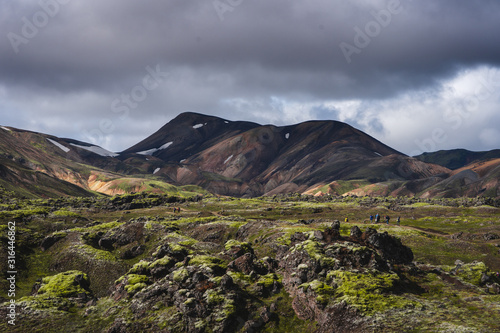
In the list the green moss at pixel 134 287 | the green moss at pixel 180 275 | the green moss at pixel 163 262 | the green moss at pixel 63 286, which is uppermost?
the green moss at pixel 163 262

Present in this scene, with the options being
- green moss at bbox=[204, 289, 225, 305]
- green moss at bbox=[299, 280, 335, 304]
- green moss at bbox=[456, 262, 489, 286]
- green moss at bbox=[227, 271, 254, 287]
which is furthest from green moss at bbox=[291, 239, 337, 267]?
green moss at bbox=[456, 262, 489, 286]

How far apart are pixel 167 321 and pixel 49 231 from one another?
246ft

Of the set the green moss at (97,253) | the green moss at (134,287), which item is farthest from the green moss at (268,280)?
the green moss at (97,253)

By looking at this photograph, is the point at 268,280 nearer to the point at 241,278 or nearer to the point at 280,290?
the point at 280,290

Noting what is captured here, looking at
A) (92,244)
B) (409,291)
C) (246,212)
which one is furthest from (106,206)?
(409,291)

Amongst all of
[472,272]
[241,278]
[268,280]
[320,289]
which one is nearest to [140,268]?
[241,278]

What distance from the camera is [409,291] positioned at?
45562 mm

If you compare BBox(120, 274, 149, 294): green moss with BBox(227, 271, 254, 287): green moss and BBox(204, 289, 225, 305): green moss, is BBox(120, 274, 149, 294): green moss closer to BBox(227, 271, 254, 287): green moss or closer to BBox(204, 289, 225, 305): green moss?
BBox(204, 289, 225, 305): green moss

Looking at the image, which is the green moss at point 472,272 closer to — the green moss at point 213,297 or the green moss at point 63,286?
the green moss at point 213,297

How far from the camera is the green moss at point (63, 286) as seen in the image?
190ft

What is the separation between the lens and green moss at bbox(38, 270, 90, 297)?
58.0 metres

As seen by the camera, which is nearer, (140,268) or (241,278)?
(241,278)

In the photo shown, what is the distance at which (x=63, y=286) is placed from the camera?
60094mm

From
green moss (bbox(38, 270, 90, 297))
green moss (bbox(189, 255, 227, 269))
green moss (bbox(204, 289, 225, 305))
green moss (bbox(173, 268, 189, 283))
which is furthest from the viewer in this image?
green moss (bbox(38, 270, 90, 297))
